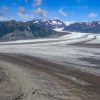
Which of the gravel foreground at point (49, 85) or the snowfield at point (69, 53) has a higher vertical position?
the gravel foreground at point (49, 85)

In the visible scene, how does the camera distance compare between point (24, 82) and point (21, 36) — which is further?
point (21, 36)

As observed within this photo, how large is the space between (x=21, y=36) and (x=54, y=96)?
3315 inches

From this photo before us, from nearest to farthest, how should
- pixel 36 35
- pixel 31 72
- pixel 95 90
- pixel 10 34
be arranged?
pixel 95 90, pixel 31 72, pixel 10 34, pixel 36 35

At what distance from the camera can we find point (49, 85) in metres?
19.6

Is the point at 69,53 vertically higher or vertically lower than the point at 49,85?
lower

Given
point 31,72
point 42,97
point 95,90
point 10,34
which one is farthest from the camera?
point 10,34

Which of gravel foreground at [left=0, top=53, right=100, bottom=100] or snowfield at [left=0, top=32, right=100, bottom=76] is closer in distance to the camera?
gravel foreground at [left=0, top=53, right=100, bottom=100]

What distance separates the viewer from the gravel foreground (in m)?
16.6

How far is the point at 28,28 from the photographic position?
383ft

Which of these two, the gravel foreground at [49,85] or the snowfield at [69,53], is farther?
the snowfield at [69,53]

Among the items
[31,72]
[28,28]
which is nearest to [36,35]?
[28,28]

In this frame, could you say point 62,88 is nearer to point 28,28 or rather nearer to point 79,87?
point 79,87

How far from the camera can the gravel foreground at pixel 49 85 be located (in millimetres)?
16641

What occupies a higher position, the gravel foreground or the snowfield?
the gravel foreground
